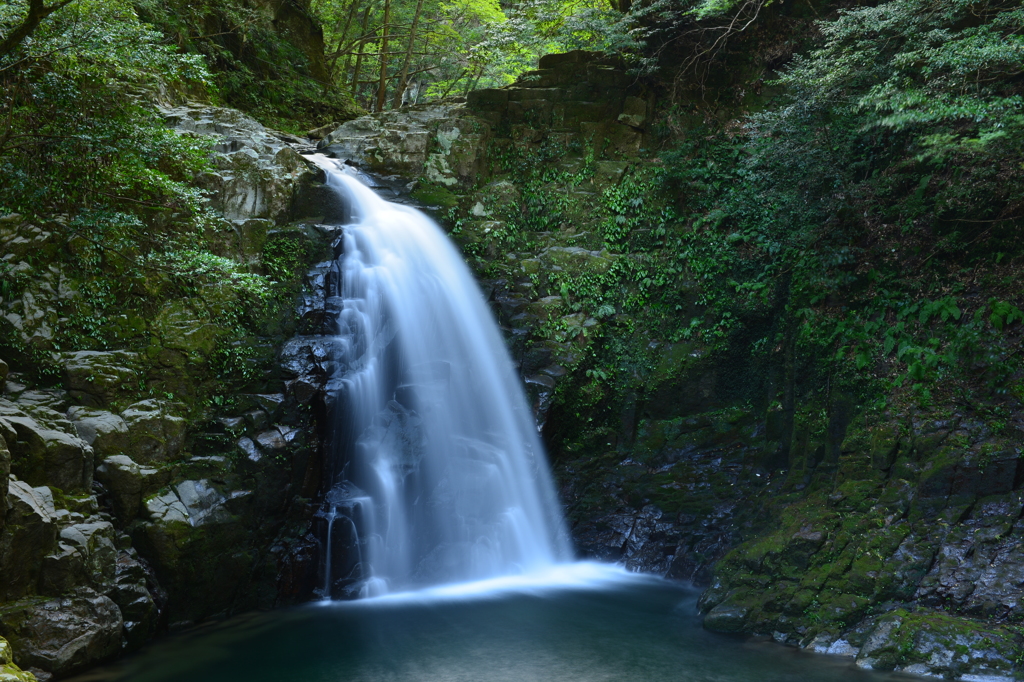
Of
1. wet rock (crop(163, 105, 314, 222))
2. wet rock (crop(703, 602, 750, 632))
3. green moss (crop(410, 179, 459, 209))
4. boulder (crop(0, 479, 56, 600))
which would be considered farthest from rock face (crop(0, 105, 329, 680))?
wet rock (crop(703, 602, 750, 632))

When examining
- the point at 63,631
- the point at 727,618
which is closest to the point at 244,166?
the point at 63,631

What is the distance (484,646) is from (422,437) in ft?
12.0

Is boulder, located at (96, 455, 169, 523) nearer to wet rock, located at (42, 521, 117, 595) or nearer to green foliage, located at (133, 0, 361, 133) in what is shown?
wet rock, located at (42, 521, 117, 595)

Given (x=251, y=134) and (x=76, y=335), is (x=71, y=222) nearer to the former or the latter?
(x=76, y=335)

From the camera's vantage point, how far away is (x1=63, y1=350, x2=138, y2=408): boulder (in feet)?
25.6

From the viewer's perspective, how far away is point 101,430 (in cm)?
764

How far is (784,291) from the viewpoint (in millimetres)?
10875

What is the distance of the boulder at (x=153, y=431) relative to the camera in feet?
25.8

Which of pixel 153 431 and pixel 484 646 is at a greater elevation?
pixel 153 431

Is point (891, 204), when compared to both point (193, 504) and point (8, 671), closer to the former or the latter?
point (193, 504)

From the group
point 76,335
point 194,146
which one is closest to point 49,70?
point 194,146

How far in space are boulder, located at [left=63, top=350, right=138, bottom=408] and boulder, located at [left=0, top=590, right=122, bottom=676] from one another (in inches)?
90.6

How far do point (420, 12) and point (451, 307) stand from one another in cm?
1320

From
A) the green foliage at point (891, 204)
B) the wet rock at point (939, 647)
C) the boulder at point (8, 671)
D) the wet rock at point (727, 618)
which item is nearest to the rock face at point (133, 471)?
the boulder at point (8, 671)
